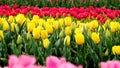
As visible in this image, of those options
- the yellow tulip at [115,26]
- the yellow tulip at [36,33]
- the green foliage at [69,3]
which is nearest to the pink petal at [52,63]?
the yellow tulip at [36,33]

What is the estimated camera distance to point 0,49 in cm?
379

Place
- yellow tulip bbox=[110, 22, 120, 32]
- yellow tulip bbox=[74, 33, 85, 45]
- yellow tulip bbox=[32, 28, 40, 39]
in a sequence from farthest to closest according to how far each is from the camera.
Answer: yellow tulip bbox=[110, 22, 120, 32]
yellow tulip bbox=[32, 28, 40, 39]
yellow tulip bbox=[74, 33, 85, 45]

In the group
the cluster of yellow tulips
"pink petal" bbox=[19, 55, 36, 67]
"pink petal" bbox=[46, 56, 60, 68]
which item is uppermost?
"pink petal" bbox=[19, 55, 36, 67]

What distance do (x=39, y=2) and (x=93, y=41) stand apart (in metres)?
8.40

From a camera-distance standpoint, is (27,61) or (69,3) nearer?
(27,61)

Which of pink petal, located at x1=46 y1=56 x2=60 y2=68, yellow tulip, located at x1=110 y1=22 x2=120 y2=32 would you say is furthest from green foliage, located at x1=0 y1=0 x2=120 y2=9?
pink petal, located at x1=46 y1=56 x2=60 y2=68

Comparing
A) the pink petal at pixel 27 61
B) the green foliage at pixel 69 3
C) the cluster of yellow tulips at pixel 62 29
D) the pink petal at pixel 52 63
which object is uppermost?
the pink petal at pixel 27 61

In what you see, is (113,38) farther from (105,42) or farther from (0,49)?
(0,49)

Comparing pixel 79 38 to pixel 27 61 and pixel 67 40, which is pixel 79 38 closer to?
pixel 67 40

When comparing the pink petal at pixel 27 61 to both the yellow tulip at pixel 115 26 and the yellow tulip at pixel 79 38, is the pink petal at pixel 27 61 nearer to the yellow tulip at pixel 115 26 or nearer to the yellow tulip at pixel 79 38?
the yellow tulip at pixel 79 38

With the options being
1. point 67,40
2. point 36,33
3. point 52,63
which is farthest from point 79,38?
point 52,63

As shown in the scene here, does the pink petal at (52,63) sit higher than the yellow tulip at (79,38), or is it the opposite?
the pink petal at (52,63)

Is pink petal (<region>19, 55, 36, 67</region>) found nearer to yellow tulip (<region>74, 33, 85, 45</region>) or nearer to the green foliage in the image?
yellow tulip (<region>74, 33, 85, 45</region>)

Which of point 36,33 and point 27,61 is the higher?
point 27,61
